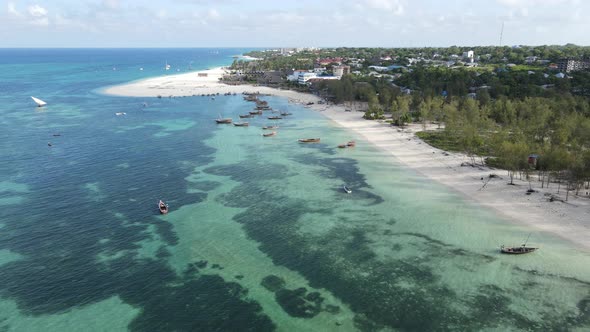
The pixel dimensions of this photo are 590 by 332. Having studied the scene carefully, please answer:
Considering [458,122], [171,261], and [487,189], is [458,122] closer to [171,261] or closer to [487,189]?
[487,189]

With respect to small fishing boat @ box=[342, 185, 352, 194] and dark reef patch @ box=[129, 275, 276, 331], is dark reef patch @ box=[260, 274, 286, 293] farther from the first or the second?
small fishing boat @ box=[342, 185, 352, 194]

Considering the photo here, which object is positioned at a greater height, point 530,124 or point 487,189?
point 530,124

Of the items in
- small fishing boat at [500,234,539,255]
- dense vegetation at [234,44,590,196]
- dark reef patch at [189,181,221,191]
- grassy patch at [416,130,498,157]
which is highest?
dense vegetation at [234,44,590,196]

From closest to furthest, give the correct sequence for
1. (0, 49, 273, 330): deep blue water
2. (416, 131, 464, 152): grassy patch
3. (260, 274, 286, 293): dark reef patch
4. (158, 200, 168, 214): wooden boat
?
(0, 49, 273, 330): deep blue water < (260, 274, 286, 293): dark reef patch < (158, 200, 168, 214): wooden boat < (416, 131, 464, 152): grassy patch

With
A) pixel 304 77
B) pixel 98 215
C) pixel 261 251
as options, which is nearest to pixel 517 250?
pixel 261 251

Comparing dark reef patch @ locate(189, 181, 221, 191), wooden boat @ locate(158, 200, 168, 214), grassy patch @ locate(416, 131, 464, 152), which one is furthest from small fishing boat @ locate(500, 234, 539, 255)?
wooden boat @ locate(158, 200, 168, 214)

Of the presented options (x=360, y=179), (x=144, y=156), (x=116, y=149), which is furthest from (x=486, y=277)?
(x=116, y=149)

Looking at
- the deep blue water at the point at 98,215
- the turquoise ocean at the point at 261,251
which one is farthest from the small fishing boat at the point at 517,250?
the deep blue water at the point at 98,215

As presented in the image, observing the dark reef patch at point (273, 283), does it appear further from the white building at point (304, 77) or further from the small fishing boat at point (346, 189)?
the white building at point (304, 77)
